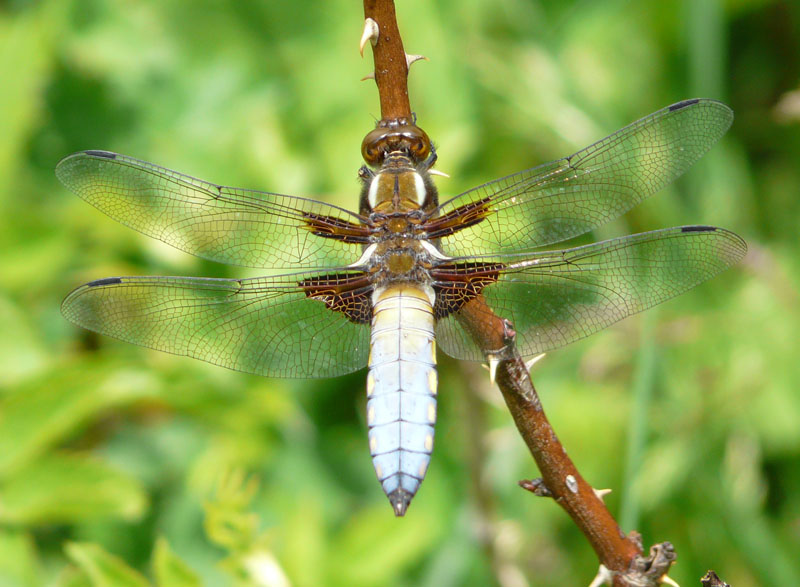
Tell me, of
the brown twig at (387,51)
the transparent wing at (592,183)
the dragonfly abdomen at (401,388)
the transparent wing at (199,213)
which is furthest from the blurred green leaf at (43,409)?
the brown twig at (387,51)

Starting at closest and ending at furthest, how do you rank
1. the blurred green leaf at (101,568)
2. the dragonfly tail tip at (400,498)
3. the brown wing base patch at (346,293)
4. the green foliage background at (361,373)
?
the dragonfly tail tip at (400,498)
the blurred green leaf at (101,568)
the brown wing base patch at (346,293)
the green foliage background at (361,373)

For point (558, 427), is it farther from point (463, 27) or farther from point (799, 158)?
point (463, 27)

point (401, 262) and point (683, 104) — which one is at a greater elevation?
point (683, 104)

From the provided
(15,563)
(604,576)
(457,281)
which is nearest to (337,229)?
(457,281)

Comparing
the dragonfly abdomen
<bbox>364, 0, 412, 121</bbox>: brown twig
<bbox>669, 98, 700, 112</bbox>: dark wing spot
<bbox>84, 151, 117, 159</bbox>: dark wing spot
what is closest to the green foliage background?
<bbox>669, 98, 700, 112</bbox>: dark wing spot

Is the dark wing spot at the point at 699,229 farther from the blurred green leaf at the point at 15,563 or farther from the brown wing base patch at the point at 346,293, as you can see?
the blurred green leaf at the point at 15,563

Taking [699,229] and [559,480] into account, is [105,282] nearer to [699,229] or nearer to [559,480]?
[559,480]

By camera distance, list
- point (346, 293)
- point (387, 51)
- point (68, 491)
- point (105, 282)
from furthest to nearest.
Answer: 1. point (68, 491)
2. point (105, 282)
3. point (346, 293)
4. point (387, 51)
